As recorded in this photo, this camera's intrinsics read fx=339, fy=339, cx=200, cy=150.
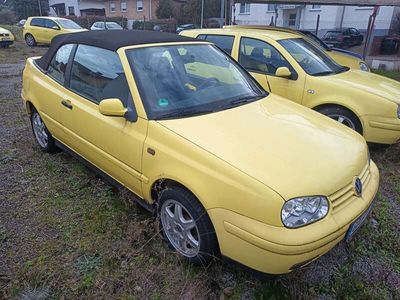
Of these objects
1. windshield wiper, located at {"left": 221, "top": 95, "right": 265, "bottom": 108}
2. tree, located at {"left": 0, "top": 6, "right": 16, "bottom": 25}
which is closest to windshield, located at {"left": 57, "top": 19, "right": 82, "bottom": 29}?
windshield wiper, located at {"left": 221, "top": 95, "right": 265, "bottom": 108}

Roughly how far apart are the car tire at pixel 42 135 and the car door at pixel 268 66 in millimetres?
3087

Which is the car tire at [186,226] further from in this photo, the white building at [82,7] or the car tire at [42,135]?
the white building at [82,7]

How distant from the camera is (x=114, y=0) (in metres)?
43.7

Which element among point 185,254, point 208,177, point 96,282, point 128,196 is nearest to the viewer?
point 208,177

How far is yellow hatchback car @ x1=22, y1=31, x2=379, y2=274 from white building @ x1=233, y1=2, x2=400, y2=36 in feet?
62.3

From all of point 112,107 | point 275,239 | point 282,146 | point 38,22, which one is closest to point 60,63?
point 112,107

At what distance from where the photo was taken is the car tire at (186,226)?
2336mm

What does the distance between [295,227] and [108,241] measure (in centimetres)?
161

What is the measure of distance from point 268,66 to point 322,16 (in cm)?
2340

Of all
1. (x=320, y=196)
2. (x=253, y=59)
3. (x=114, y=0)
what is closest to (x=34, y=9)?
(x=114, y=0)

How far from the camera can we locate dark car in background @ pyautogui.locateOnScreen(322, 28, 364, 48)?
71.5 ft

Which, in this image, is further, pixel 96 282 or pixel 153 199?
pixel 153 199

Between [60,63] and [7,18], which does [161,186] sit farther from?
[7,18]

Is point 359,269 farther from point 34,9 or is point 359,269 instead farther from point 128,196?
point 34,9
